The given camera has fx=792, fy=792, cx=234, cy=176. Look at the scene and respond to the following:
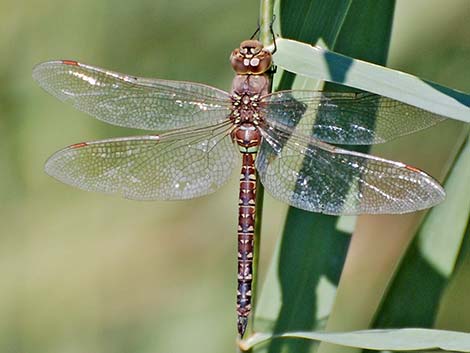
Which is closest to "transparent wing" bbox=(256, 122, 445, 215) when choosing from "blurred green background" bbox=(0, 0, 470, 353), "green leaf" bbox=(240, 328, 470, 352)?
"green leaf" bbox=(240, 328, 470, 352)

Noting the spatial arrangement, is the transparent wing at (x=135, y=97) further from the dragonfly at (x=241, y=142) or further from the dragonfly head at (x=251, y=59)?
the dragonfly head at (x=251, y=59)

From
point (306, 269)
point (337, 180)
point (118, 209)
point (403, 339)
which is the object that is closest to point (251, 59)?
point (337, 180)

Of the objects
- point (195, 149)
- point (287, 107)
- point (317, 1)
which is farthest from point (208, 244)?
point (317, 1)

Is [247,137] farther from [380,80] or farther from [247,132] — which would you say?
[380,80]

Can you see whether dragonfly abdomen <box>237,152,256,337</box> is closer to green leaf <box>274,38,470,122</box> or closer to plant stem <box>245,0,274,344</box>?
plant stem <box>245,0,274,344</box>

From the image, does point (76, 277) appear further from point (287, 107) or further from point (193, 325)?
point (287, 107)

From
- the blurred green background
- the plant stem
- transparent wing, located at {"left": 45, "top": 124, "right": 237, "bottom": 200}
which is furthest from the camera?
the blurred green background

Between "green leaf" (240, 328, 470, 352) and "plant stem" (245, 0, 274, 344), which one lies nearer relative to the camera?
"green leaf" (240, 328, 470, 352)

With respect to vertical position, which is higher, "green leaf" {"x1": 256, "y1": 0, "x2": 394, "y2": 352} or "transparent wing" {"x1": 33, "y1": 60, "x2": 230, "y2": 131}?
"transparent wing" {"x1": 33, "y1": 60, "x2": 230, "y2": 131}

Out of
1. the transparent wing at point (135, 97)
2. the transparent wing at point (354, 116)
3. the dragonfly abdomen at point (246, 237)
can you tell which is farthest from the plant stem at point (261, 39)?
the transparent wing at point (135, 97)
